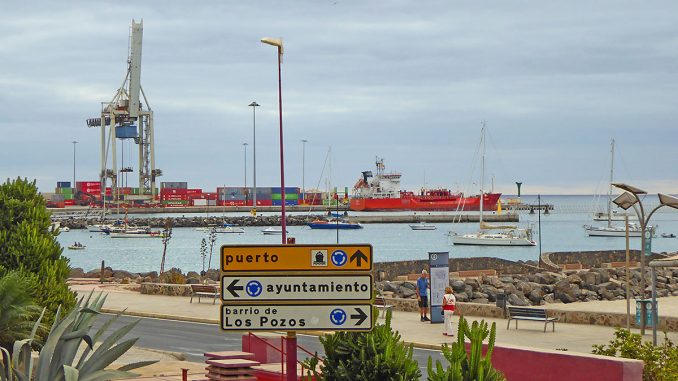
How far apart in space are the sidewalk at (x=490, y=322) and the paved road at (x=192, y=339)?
3.09 feet

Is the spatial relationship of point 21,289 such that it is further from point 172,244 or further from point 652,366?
point 172,244

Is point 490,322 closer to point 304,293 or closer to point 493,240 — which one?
point 304,293

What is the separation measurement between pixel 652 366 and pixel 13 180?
11800mm

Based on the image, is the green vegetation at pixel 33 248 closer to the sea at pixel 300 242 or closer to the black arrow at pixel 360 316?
the black arrow at pixel 360 316

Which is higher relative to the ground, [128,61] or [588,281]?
[128,61]

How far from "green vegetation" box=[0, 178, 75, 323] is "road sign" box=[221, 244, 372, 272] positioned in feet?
29.4

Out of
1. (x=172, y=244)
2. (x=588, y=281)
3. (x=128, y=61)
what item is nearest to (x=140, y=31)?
(x=128, y=61)

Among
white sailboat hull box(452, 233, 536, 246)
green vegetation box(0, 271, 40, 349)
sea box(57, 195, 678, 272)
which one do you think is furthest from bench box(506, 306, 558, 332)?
white sailboat hull box(452, 233, 536, 246)

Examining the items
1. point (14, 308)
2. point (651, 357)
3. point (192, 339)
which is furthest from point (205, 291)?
point (651, 357)

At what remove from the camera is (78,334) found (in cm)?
1273

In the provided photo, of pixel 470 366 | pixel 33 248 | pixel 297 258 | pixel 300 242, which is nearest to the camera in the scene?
pixel 470 366

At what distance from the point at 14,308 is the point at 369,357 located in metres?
7.60

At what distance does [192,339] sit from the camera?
27734 mm

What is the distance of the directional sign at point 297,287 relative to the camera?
1030 cm
